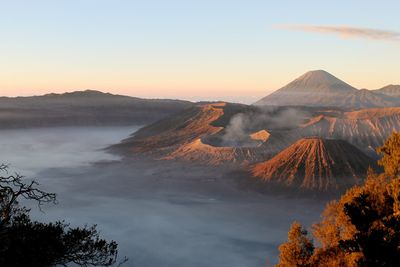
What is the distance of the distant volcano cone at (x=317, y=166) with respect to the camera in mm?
127438

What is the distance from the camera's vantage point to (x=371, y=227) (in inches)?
880

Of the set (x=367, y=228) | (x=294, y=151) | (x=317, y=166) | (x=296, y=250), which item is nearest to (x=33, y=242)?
(x=367, y=228)

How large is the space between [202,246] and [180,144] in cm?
10766

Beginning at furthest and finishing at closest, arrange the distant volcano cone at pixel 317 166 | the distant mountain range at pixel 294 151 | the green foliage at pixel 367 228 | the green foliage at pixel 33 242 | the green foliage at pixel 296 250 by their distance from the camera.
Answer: the distant mountain range at pixel 294 151 < the distant volcano cone at pixel 317 166 < the green foliage at pixel 296 250 < the green foliage at pixel 367 228 < the green foliage at pixel 33 242

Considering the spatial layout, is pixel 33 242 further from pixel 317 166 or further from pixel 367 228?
pixel 317 166

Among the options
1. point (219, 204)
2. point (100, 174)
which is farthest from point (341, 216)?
point (100, 174)

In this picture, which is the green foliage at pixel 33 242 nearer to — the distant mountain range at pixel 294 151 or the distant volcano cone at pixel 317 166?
the distant mountain range at pixel 294 151

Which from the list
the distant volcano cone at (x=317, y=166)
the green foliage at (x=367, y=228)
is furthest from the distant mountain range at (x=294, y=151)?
the green foliage at (x=367, y=228)

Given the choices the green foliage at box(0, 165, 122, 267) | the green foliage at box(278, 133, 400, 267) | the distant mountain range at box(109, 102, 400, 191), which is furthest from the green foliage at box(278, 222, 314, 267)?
the distant mountain range at box(109, 102, 400, 191)

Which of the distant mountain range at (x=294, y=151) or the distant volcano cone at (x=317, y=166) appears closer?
the distant volcano cone at (x=317, y=166)

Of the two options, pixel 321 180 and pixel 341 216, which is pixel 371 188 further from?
pixel 321 180

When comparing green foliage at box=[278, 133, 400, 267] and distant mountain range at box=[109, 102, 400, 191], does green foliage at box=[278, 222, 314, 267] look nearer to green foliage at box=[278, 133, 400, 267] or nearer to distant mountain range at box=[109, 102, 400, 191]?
green foliage at box=[278, 133, 400, 267]

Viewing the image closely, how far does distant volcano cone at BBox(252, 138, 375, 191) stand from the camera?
418 feet

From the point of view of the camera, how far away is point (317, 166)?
13262cm
